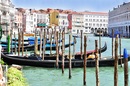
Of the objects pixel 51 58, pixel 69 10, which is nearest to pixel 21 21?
pixel 69 10

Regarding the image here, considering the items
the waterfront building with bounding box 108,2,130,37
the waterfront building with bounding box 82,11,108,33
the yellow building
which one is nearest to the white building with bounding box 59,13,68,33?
the yellow building

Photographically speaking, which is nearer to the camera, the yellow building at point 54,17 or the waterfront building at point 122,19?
the waterfront building at point 122,19

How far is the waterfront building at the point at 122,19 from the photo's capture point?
44316mm

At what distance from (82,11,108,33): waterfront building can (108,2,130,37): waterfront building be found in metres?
20.0

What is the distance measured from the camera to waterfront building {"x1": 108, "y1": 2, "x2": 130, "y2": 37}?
145ft

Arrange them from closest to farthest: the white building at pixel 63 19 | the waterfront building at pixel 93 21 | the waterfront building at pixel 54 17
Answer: the waterfront building at pixel 54 17, the white building at pixel 63 19, the waterfront building at pixel 93 21

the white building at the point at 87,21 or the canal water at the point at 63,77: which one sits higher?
the white building at the point at 87,21

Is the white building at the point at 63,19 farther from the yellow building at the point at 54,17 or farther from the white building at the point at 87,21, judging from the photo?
the white building at the point at 87,21

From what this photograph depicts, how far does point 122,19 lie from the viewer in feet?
154

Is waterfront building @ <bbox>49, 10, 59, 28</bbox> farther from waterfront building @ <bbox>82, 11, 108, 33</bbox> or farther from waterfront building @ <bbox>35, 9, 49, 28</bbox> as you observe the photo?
waterfront building @ <bbox>82, 11, 108, 33</bbox>

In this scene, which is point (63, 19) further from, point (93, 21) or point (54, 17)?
point (93, 21)

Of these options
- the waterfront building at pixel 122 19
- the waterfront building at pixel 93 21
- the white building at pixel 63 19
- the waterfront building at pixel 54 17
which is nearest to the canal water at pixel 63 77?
the waterfront building at pixel 122 19

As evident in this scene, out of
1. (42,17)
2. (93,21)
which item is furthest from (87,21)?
(42,17)

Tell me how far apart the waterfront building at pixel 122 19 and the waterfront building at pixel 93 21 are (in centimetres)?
2002
